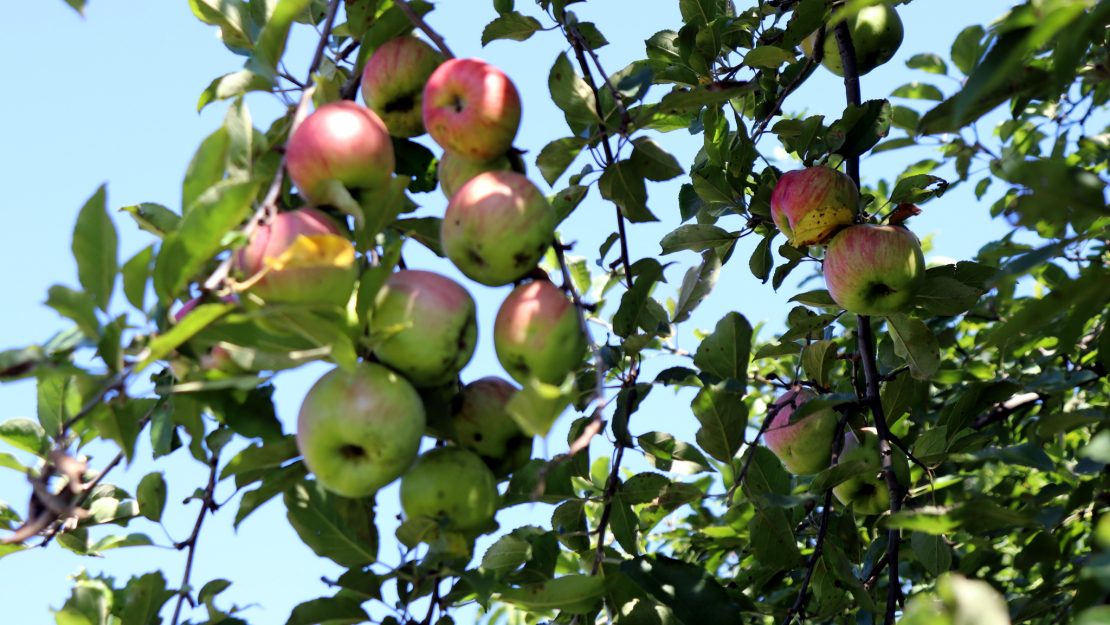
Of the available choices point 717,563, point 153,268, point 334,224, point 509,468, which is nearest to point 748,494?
point 509,468

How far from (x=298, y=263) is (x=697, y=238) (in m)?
1.51

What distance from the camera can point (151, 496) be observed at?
2014 millimetres

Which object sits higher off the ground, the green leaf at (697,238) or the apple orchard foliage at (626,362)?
the green leaf at (697,238)

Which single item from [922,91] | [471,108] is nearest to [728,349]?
[471,108]

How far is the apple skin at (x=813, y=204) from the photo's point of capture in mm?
2410

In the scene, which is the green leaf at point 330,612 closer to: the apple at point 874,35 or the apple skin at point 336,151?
the apple skin at point 336,151

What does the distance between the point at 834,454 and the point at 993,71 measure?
1411mm

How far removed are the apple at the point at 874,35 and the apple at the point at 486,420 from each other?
1.66 meters

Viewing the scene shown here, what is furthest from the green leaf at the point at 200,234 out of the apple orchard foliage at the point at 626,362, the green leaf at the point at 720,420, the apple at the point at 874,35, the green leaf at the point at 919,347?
the apple at the point at 874,35

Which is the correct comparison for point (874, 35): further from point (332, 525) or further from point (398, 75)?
point (332, 525)

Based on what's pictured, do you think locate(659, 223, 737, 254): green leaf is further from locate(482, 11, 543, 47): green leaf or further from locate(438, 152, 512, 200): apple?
locate(438, 152, 512, 200): apple

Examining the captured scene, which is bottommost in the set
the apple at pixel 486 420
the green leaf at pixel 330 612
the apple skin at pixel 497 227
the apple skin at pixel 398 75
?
the green leaf at pixel 330 612

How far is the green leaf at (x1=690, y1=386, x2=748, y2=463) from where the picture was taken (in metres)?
1.97

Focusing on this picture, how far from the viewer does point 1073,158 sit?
13.4 ft
